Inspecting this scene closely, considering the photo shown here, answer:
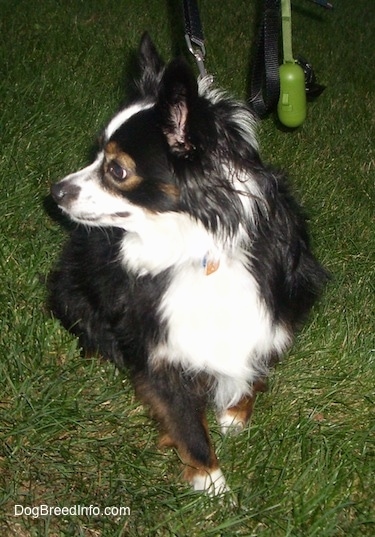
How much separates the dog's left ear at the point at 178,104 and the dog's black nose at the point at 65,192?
1.52 ft

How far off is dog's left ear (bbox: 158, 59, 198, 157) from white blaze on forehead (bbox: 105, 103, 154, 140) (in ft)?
0.59

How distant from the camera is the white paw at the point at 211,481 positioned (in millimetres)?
2568

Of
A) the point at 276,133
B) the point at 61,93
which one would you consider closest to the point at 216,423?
the point at 276,133

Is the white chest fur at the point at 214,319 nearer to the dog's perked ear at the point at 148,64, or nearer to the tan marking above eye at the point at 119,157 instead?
the tan marking above eye at the point at 119,157

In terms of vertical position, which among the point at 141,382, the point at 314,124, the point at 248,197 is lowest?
the point at 314,124

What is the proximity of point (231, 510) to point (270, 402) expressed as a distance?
1.95 feet

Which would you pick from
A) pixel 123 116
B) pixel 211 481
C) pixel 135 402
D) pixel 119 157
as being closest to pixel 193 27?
pixel 123 116

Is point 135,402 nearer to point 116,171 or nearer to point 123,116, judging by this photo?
point 116,171

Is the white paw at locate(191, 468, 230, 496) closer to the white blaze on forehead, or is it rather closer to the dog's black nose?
the dog's black nose

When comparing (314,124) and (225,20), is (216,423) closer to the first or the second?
(314,124)

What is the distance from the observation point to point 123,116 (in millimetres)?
2430

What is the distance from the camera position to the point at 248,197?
2350 mm

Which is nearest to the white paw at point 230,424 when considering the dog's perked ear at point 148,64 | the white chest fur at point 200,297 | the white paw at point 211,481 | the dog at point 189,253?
the dog at point 189,253

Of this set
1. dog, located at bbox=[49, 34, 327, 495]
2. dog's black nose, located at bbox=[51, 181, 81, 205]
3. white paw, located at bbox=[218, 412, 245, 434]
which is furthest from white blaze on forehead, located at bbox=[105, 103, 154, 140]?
white paw, located at bbox=[218, 412, 245, 434]
